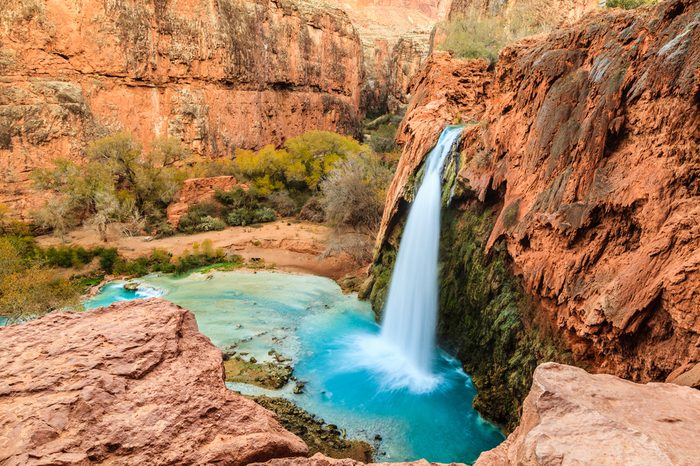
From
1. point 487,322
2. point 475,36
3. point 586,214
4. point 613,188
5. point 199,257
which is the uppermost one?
point 475,36

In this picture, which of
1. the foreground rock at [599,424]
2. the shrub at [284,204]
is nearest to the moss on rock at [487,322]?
the foreground rock at [599,424]

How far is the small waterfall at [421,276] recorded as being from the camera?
1216 cm

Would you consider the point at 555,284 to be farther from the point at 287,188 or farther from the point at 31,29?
the point at 31,29

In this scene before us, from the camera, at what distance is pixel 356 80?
49.7 meters

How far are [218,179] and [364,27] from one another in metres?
58.9

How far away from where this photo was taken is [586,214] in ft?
21.8

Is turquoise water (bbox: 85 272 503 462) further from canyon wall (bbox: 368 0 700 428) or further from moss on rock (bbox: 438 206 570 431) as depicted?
canyon wall (bbox: 368 0 700 428)

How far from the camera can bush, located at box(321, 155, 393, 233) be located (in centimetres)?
2044

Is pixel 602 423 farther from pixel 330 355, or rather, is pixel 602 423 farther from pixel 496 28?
pixel 496 28

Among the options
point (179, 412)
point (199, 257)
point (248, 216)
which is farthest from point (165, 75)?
point (179, 412)

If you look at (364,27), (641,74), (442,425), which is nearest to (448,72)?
(641,74)

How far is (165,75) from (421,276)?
1260 inches

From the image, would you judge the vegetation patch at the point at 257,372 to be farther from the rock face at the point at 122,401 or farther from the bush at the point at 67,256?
the bush at the point at 67,256

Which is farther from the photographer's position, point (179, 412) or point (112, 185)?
point (112, 185)
